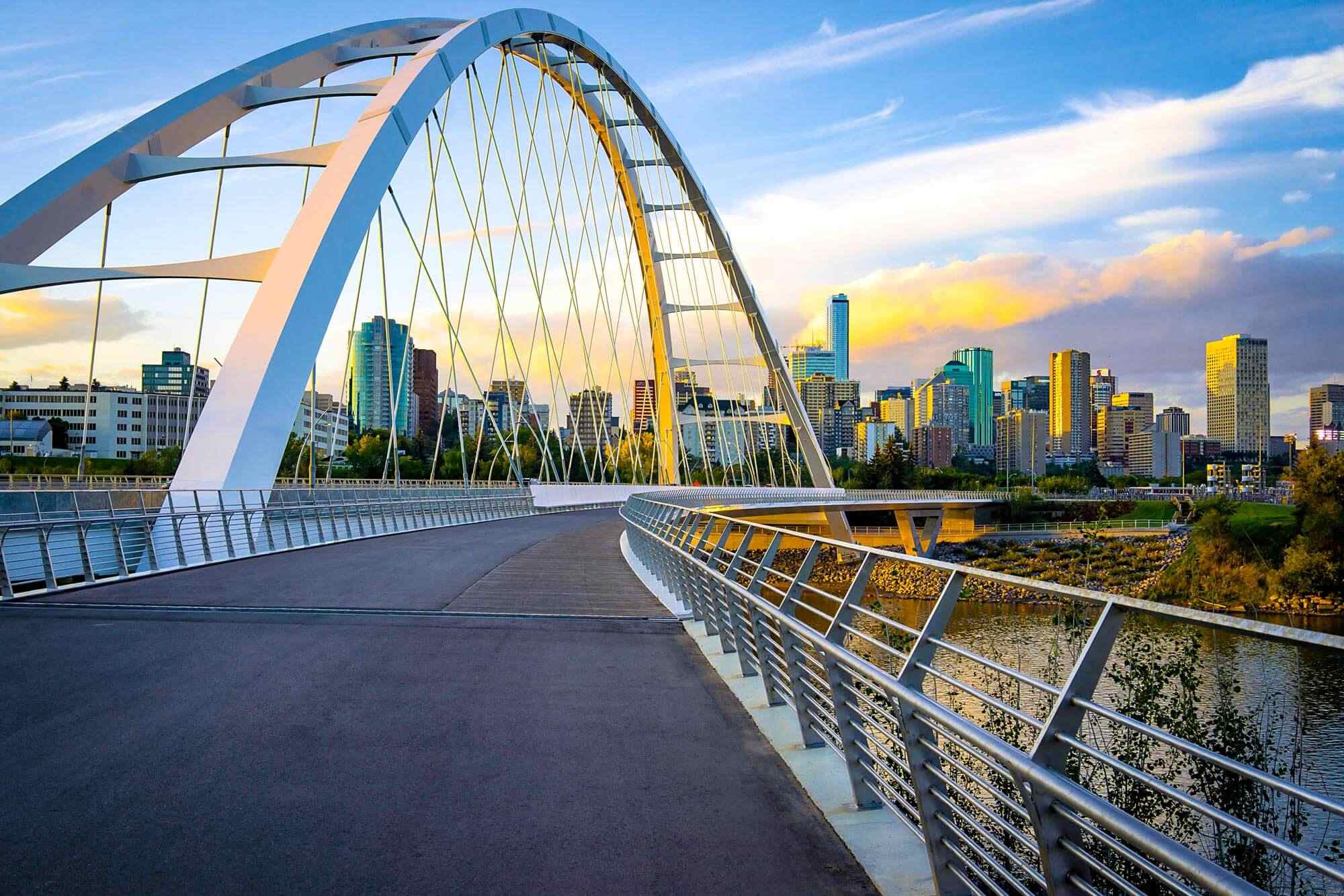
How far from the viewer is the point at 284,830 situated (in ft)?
14.1

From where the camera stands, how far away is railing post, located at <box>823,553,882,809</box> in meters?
4.74

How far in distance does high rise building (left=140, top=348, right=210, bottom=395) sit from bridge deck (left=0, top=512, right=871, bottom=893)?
14.1 metres

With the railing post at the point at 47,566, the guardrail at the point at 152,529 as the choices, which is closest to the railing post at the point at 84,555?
the guardrail at the point at 152,529

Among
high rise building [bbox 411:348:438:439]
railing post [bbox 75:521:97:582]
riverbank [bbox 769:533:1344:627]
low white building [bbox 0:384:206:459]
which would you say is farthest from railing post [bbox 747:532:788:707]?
high rise building [bbox 411:348:438:439]

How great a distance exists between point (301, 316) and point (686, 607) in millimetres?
10679

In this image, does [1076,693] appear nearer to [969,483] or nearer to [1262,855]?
[1262,855]

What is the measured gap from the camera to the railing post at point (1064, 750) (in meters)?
2.79

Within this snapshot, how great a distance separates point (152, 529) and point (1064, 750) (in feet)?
48.5

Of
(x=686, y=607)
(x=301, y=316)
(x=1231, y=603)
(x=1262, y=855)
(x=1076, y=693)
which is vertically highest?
(x=301, y=316)

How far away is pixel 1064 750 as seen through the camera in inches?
114

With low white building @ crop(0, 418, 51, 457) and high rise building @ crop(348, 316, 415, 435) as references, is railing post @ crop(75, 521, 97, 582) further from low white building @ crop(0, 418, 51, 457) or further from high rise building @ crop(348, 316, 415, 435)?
high rise building @ crop(348, 316, 415, 435)

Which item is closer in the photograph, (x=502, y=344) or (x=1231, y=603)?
(x=502, y=344)

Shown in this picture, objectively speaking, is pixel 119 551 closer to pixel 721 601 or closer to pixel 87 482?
pixel 721 601

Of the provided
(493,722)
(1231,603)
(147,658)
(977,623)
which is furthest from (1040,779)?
(1231,603)
